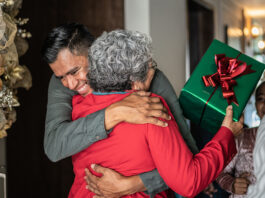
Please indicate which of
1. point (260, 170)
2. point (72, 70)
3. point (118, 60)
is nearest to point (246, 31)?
point (72, 70)

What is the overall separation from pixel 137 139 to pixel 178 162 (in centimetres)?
16

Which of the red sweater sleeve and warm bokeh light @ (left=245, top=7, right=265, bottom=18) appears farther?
warm bokeh light @ (left=245, top=7, right=265, bottom=18)

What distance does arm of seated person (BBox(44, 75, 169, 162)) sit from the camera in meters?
1.13

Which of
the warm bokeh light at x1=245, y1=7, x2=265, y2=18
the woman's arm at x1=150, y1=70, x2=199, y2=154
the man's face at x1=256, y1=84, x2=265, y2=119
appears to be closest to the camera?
the woman's arm at x1=150, y1=70, x2=199, y2=154

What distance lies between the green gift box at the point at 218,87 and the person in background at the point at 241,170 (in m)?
0.58

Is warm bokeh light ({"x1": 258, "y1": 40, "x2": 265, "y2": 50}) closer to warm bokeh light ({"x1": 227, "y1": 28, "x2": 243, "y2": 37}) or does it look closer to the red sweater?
warm bokeh light ({"x1": 227, "y1": 28, "x2": 243, "y2": 37})

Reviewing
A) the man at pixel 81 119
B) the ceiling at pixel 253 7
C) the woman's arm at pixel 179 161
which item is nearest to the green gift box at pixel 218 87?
the man at pixel 81 119

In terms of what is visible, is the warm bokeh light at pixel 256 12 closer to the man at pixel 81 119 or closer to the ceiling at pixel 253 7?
the ceiling at pixel 253 7

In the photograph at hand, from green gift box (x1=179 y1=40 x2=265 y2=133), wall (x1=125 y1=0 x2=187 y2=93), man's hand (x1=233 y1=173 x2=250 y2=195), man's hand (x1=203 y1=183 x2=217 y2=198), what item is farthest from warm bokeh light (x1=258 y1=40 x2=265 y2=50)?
green gift box (x1=179 y1=40 x2=265 y2=133)

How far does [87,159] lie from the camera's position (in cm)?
127

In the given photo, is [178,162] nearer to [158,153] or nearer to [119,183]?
[158,153]

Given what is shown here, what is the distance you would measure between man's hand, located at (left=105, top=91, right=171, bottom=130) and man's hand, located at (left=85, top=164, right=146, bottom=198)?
18cm

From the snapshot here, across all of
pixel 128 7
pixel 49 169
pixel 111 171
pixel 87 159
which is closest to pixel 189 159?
pixel 111 171

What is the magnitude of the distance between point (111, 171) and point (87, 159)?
11 cm
